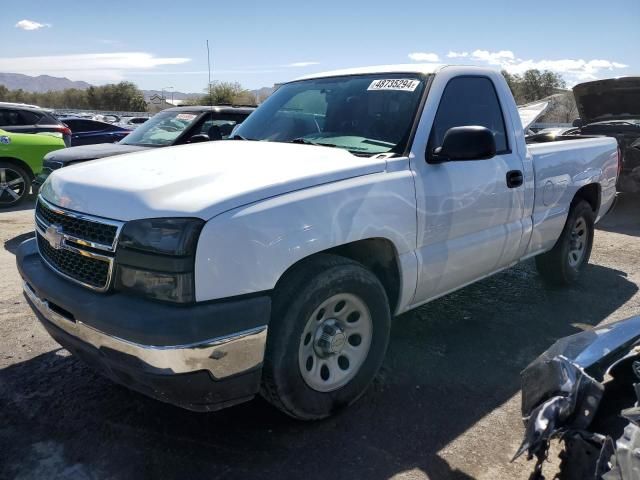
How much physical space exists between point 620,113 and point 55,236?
30.5ft

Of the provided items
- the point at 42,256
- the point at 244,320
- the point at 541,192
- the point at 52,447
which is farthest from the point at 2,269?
the point at 541,192

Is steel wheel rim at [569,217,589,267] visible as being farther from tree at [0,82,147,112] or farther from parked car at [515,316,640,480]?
tree at [0,82,147,112]

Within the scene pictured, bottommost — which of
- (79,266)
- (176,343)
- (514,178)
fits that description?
(176,343)

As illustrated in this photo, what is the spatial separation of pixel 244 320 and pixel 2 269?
4.52 meters

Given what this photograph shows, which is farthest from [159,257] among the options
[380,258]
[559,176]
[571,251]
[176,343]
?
[571,251]

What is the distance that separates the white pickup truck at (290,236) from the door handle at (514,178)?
0.03 meters

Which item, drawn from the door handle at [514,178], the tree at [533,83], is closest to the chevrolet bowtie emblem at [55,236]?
the door handle at [514,178]

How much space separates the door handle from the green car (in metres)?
8.39

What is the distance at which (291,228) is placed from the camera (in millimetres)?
2604

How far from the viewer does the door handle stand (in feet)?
13.0

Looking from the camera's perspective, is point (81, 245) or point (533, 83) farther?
point (533, 83)

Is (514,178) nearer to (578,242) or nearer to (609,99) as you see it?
(578,242)

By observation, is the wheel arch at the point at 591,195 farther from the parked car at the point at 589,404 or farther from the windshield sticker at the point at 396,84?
the parked car at the point at 589,404

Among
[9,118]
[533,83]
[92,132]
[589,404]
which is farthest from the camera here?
[533,83]
